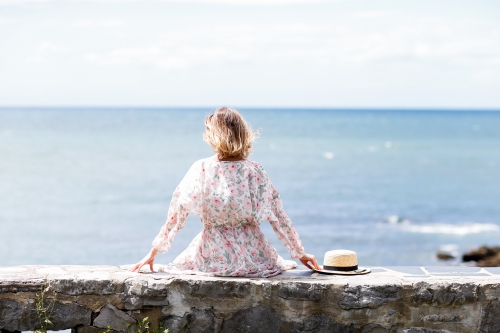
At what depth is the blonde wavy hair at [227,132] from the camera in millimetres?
3879

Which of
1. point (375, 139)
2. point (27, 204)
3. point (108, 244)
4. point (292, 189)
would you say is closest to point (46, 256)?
point (108, 244)

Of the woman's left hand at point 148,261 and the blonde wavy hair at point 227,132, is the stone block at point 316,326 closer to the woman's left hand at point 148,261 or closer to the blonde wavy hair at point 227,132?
the woman's left hand at point 148,261

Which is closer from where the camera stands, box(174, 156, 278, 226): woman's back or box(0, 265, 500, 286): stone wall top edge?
box(0, 265, 500, 286): stone wall top edge

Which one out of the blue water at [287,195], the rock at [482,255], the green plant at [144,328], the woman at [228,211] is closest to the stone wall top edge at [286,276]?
the woman at [228,211]

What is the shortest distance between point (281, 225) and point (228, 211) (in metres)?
0.35

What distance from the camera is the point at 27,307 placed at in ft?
12.3

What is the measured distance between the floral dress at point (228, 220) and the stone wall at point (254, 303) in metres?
0.18

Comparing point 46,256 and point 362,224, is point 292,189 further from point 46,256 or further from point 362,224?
point 46,256

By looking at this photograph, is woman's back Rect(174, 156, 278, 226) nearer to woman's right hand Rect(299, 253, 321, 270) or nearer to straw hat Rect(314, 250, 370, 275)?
woman's right hand Rect(299, 253, 321, 270)

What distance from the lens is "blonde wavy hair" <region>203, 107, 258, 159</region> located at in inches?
153

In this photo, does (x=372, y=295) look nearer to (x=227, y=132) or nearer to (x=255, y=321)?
(x=255, y=321)

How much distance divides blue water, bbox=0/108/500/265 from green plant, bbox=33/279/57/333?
9.06m

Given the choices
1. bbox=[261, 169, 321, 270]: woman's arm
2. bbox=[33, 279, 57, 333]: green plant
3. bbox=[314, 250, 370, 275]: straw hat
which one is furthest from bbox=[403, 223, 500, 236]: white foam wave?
bbox=[33, 279, 57, 333]: green plant

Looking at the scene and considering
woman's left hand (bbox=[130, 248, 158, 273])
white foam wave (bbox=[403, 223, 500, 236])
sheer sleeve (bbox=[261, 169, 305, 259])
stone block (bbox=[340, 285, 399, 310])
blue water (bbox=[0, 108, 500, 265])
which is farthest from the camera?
white foam wave (bbox=[403, 223, 500, 236])
